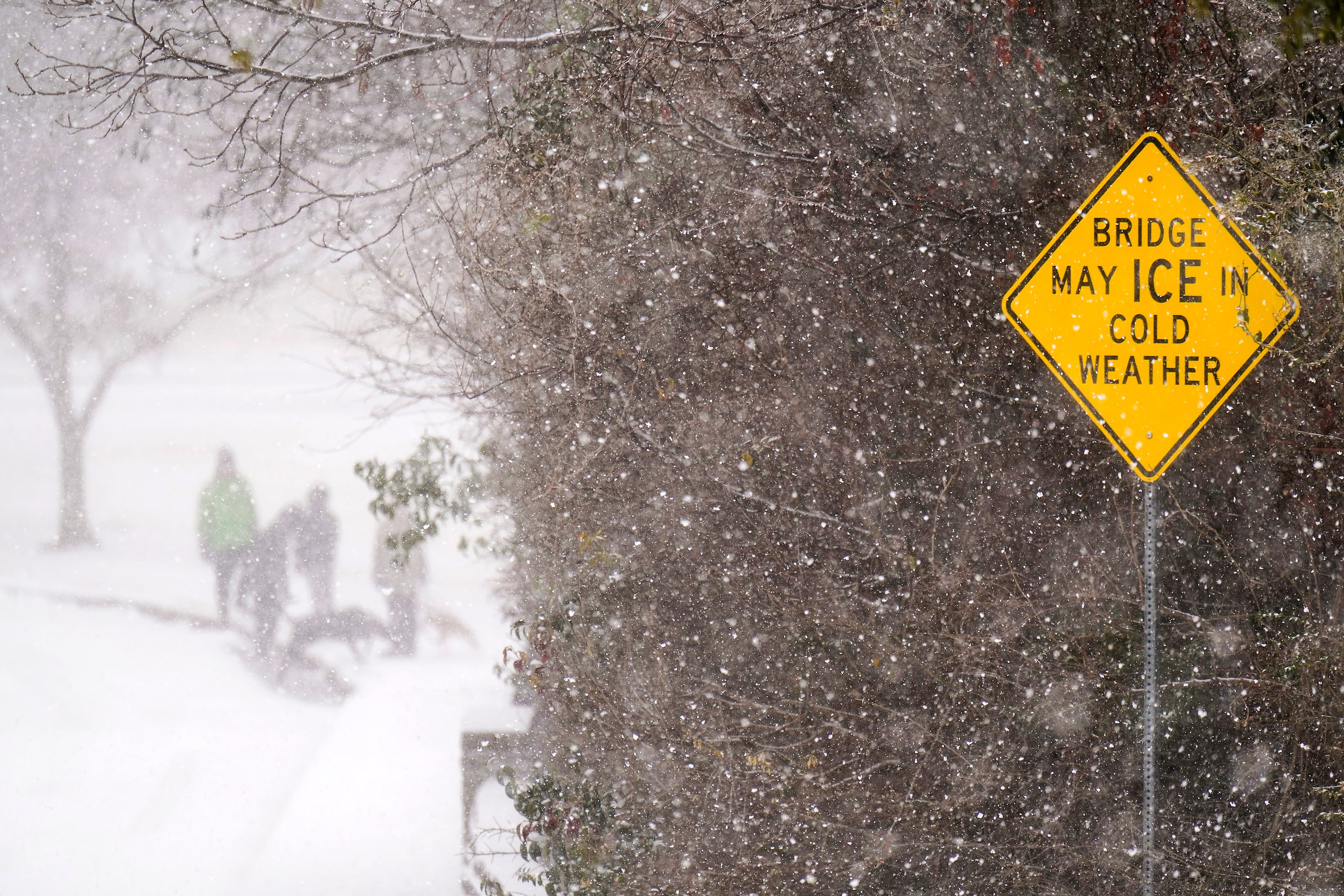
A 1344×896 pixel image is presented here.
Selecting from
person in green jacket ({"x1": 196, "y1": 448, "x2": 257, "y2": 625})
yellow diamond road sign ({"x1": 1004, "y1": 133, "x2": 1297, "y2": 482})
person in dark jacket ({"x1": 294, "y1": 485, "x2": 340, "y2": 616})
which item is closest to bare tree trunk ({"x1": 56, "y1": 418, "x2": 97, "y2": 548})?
person in green jacket ({"x1": 196, "y1": 448, "x2": 257, "y2": 625})

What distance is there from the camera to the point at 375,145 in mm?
4449

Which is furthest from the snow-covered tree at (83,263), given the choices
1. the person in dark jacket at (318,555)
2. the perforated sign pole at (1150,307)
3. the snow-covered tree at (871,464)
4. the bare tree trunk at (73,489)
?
the perforated sign pole at (1150,307)

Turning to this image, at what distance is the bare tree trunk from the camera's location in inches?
195

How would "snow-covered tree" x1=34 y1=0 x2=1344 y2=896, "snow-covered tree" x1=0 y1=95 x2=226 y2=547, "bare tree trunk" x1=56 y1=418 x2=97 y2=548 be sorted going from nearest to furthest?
"snow-covered tree" x1=34 y1=0 x2=1344 y2=896 → "snow-covered tree" x1=0 y1=95 x2=226 y2=547 → "bare tree trunk" x1=56 y1=418 x2=97 y2=548

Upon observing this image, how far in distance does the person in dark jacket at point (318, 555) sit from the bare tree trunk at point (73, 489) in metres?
1.57

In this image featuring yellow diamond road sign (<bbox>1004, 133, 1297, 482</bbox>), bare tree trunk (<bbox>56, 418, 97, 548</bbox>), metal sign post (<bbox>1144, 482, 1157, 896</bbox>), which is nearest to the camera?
yellow diamond road sign (<bbox>1004, 133, 1297, 482</bbox>)

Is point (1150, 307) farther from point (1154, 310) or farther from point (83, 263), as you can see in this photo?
point (83, 263)

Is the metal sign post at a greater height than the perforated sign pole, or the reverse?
the perforated sign pole

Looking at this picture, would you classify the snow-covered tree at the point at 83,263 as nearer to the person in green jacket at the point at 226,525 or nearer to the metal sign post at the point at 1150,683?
the person in green jacket at the point at 226,525

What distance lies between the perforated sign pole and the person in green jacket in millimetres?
4732

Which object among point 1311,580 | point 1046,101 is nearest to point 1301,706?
point 1311,580

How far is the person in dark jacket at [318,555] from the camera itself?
470 centimetres

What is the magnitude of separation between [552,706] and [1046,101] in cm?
432

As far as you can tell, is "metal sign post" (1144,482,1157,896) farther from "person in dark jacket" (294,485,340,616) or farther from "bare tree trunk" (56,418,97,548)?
"bare tree trunk" (56,418,97,548)
